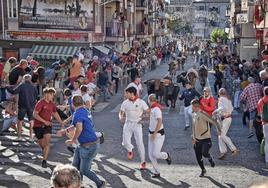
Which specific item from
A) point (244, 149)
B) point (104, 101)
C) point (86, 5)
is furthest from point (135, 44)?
point (244, 149)

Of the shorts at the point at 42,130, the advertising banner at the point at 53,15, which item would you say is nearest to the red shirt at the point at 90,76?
the shorts at the point at 42,130

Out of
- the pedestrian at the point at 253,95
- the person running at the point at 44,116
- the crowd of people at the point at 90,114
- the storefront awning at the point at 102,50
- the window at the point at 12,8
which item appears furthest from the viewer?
the storefront awning at the point at 102,50

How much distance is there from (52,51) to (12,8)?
410 cm

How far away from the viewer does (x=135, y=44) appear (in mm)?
49500

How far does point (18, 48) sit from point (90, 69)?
14937 millimetres

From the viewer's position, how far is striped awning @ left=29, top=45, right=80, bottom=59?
104ft

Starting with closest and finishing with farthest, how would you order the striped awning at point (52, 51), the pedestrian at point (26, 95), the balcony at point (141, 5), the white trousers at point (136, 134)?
1. the white trousers at point (136, 134)
2. the pedestrian at point (26, 95)
3. the striped awning at point (52, 51)
4. the balcony at point (141, 5)

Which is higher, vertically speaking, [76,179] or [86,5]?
[86,5]

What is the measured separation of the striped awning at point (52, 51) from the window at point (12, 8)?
8.23 ft

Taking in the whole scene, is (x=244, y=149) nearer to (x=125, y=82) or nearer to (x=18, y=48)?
(x=125, y=82)

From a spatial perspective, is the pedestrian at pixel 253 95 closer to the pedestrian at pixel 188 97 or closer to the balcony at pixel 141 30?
the pedestrian at pixel 188 97

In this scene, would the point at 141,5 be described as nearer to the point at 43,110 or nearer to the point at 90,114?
the point at 43,110

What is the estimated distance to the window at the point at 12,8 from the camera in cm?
3278

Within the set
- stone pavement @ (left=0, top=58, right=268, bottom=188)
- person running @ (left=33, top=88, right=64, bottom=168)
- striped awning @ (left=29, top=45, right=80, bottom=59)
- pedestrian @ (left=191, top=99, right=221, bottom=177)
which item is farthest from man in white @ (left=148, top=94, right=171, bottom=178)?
striped awning @ (left=29, top=45, right=80, bottom=59)
